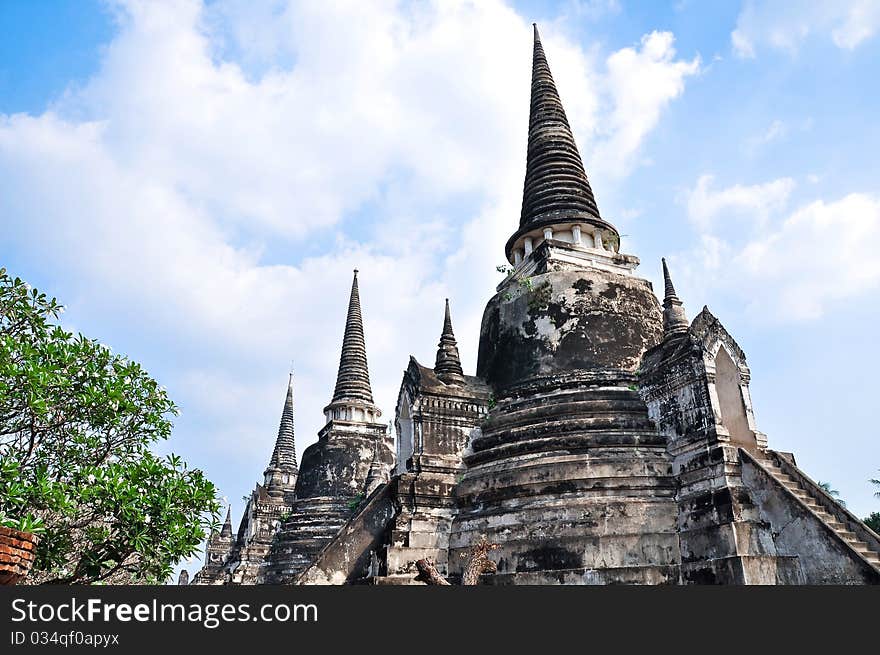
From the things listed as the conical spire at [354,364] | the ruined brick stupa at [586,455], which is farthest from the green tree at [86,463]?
the conical spire at [354,364]

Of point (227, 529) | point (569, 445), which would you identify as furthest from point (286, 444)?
point (569, 445)

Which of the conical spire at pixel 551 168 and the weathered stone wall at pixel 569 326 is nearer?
the weathered stone wall at pixel 569 326

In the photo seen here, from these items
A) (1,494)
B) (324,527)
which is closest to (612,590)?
(1,494)

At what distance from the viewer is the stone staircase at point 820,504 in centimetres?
1113

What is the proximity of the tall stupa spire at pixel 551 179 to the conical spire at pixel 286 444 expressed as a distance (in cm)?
2490

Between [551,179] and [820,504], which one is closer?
[820,504]

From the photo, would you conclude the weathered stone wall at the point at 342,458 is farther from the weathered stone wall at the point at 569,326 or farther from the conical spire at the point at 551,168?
the conical spire at the point at 551,168

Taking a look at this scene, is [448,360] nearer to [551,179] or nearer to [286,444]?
[551,179]

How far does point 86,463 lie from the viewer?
9000mm

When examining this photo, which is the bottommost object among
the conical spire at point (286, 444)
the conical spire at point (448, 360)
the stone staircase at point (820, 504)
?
the stone staircase at point (820, 504)

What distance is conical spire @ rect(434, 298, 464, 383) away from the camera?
1714cm

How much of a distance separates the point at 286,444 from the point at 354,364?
10953 mm

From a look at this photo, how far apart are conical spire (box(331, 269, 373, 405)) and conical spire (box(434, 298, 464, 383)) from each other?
13824 millimetres

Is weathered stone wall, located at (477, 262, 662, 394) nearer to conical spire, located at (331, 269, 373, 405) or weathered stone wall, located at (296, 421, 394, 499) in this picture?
weathered stone wall, located at (296, 421, 394, 499)
